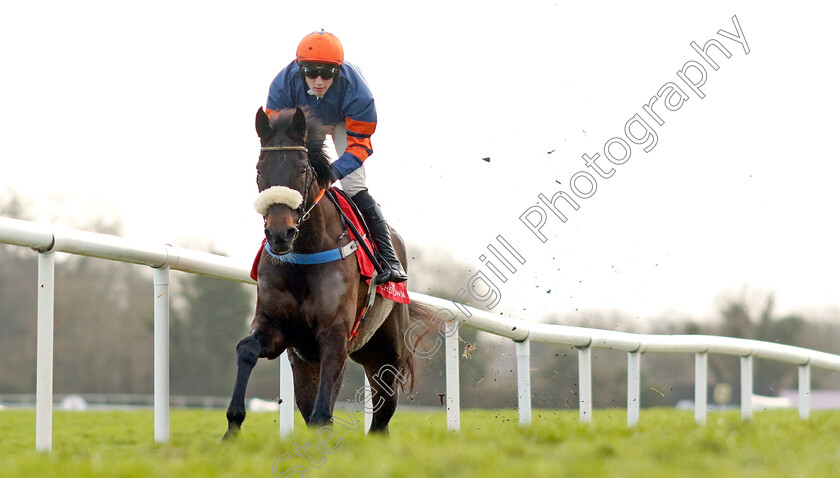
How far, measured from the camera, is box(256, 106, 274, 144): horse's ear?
4621 mm

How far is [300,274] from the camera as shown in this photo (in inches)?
187

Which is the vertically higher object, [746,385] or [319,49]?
[319,49]

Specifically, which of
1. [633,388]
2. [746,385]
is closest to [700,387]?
[746,385]

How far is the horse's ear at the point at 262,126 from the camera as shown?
4.62 meters

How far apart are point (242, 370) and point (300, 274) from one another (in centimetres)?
60

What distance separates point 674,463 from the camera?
113 inches

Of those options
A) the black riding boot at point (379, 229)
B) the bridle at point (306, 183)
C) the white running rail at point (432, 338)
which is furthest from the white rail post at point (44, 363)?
the black riding boot at point (379, 229)

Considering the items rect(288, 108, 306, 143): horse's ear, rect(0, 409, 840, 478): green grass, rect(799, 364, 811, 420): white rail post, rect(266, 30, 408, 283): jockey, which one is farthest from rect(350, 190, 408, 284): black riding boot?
rect(799, 364, 811, 420): white rail post

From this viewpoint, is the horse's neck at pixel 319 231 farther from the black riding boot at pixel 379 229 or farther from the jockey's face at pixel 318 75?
the jockey's face at pixel 318 75

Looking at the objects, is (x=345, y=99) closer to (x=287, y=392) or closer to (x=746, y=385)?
(x=287, y=392)

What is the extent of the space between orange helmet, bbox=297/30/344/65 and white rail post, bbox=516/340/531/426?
2.54 m

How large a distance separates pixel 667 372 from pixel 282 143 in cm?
2661

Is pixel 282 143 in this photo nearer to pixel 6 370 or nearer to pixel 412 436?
pixel 412 436

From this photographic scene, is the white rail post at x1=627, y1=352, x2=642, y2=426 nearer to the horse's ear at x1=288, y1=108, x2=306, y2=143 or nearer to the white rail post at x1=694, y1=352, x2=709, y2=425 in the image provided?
the white rail post at x1=694, y1=352, x2=709, y2=425
